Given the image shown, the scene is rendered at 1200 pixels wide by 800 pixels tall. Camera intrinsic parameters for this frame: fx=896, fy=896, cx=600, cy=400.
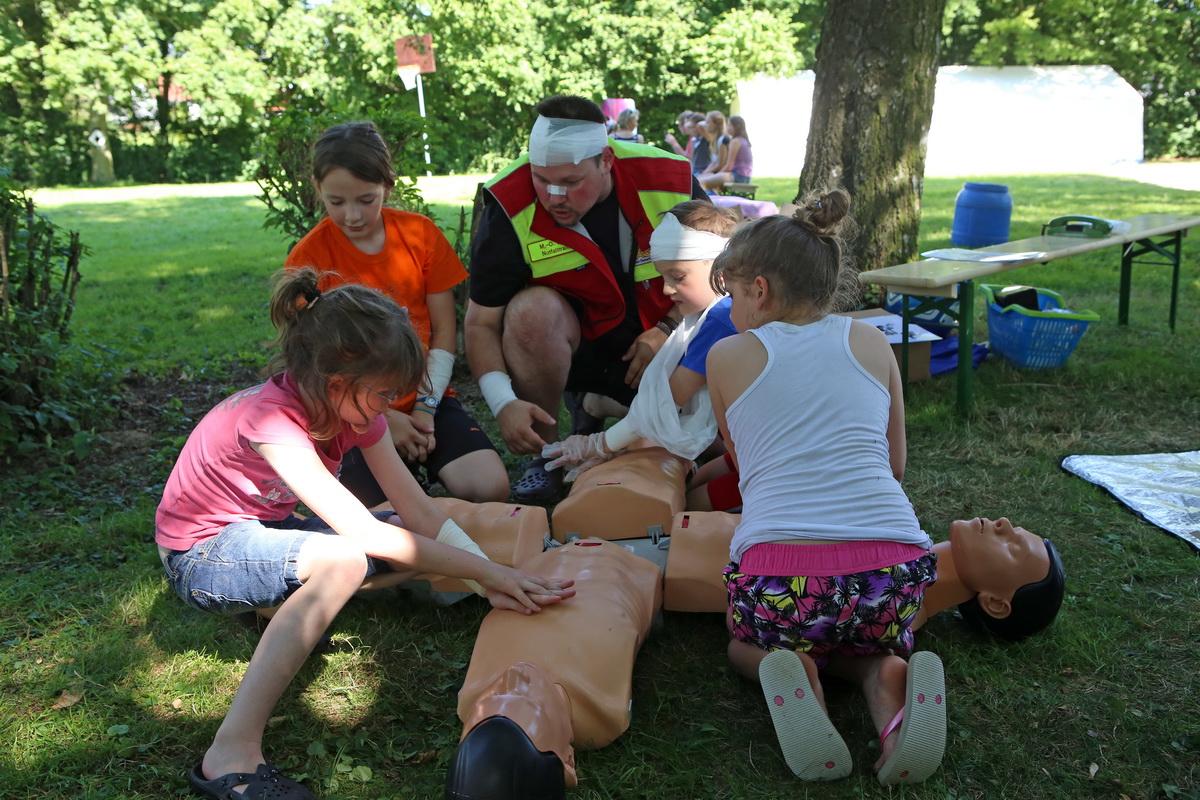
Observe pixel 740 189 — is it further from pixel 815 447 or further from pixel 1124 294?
pixel 815 447

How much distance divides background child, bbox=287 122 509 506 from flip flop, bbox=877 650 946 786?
1540mm

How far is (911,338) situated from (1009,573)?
214 centimetres

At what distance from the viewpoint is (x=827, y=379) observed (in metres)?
1.88

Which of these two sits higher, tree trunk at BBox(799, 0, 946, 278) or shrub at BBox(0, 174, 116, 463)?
tree trunk at BBox(799, 0, 946, 278)

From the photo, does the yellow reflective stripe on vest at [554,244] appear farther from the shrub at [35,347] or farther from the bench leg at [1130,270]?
the bench leg at [1130,270]

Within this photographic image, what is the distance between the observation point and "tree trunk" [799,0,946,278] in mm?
4688

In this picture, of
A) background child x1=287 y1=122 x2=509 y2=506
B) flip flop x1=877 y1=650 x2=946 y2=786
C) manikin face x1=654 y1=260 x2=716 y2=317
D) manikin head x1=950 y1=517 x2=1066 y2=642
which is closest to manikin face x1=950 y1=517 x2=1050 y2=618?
manikin head x1=950 y1=517 x2=1066 y2=642

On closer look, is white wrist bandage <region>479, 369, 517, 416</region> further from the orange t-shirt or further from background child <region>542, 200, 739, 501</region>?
background child <region>542, 200, 739, 501</region>

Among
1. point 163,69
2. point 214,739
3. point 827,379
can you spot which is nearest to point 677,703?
point 827,379

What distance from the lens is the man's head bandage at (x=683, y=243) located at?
261cm

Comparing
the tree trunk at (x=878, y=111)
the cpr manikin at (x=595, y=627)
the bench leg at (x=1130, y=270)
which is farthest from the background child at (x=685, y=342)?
the bench leg at (x=1130, y=270)

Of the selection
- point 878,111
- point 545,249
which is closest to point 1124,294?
point 878,111

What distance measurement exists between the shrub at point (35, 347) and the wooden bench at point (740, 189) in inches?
272

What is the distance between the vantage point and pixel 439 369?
302 cm
